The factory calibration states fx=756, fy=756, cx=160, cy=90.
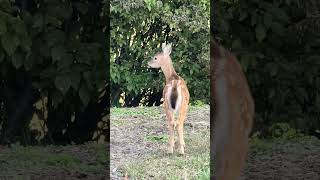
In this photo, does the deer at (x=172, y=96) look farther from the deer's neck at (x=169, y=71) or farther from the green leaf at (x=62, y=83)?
the green leaf at (x=62, y=83)

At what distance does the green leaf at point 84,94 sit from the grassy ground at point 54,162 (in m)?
0.46

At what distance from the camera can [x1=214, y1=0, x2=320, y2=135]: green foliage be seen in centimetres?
612

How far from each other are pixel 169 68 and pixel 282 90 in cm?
221

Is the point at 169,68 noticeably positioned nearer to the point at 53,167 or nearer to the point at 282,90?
the point at 53,167

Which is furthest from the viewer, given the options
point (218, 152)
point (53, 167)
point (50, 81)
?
point (50, 81)

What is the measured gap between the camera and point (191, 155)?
4.57 meters

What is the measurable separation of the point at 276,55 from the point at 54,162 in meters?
2.06

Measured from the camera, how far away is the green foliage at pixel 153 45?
15.1ft

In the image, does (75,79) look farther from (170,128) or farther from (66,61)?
(170,128)

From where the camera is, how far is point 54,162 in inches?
227

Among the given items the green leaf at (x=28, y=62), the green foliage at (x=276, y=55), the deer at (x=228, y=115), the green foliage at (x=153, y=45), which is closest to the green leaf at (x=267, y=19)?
the green foliage at (x=276, y=55)

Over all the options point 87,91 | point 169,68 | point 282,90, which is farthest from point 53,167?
point 282,90

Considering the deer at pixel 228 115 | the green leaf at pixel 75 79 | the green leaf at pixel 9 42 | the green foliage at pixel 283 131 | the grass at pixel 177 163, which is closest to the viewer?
the deer at pixel 228 115

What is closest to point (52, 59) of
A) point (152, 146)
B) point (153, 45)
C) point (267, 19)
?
point (153, 45)
